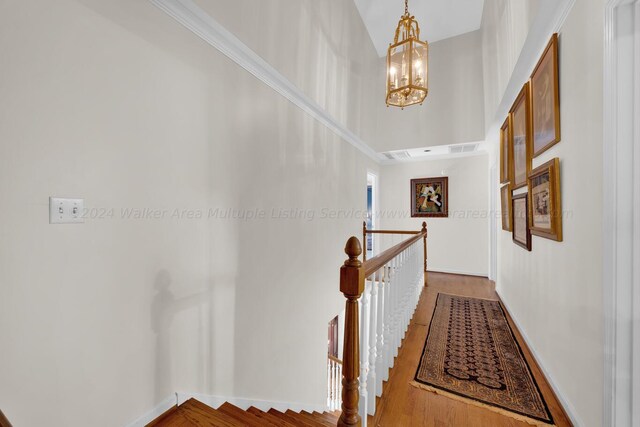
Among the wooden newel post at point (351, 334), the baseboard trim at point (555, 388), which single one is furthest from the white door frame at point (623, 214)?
the wooden newel post at point (351, 334)

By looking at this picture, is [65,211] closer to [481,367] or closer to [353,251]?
[353,251]

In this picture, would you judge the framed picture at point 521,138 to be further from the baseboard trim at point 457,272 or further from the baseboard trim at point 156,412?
the baseboard trim at point 156,412

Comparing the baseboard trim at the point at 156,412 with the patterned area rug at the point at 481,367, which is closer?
the baseboard trim at the point at 156,412

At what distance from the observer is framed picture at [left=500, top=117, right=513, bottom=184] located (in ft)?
10.1

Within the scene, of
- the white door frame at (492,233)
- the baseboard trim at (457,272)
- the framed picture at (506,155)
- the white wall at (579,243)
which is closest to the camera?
the white wall at (579,243)

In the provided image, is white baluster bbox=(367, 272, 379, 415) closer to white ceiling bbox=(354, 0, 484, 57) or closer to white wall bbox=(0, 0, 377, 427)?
white wall bbox=(0, 0, 377, 427)

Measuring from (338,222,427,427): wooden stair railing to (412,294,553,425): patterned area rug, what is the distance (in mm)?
363

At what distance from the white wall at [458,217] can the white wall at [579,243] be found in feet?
11.6

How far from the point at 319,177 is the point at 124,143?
2260 mm

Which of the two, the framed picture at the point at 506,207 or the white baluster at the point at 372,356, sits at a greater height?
the framed picture at the point at 506,207

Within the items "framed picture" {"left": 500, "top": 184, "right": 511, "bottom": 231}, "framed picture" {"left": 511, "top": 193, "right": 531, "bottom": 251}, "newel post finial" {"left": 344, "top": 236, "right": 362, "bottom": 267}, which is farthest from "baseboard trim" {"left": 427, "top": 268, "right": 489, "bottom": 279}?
"newel post finial" {"left": 344, "top": 236, "right": 362, "bottom": 267}

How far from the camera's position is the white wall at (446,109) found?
187 inches

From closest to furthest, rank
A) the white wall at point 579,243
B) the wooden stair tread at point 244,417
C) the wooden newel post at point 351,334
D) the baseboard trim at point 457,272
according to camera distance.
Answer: the wooden newel post at point 351,334 → the white wall at point 579,243 → the wooden stair tread at point 244,417 → the baseboard trim at point 457,272

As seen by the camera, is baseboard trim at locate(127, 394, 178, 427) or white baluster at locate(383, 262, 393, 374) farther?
white baluster at locate(383, 262, 393, 374)
